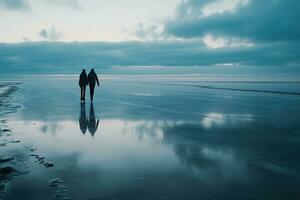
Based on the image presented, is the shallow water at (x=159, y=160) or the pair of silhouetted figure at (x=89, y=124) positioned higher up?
the shallow water at (x=159, y=160)

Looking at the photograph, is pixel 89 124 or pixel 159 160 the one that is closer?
pixel 159 160

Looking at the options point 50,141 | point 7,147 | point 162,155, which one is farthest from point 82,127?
point 162,155

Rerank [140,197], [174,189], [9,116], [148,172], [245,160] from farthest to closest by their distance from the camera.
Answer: [9,116] → [245,160] → [148,172] → [174,189] → [140,197]

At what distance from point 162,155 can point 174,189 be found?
7.49 feet

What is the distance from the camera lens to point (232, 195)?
4.95m

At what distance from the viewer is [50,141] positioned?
9234 millimetres

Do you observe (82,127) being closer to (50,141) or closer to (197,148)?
(50,141)

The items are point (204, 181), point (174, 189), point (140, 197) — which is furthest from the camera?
point (204, 181)

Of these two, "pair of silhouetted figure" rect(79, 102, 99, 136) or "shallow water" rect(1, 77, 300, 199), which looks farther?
"pair of silhouetted figure" rect(79, 102, 99, 136)

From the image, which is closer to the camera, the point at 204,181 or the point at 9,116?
the point at 204,181

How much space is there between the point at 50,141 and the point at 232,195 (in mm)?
6004

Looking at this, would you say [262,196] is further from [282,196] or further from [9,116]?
[9,116]

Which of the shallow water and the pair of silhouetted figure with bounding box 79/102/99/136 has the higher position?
the shallow water

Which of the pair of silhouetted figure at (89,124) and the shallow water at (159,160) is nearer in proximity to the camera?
the shallow water at (159,160)
